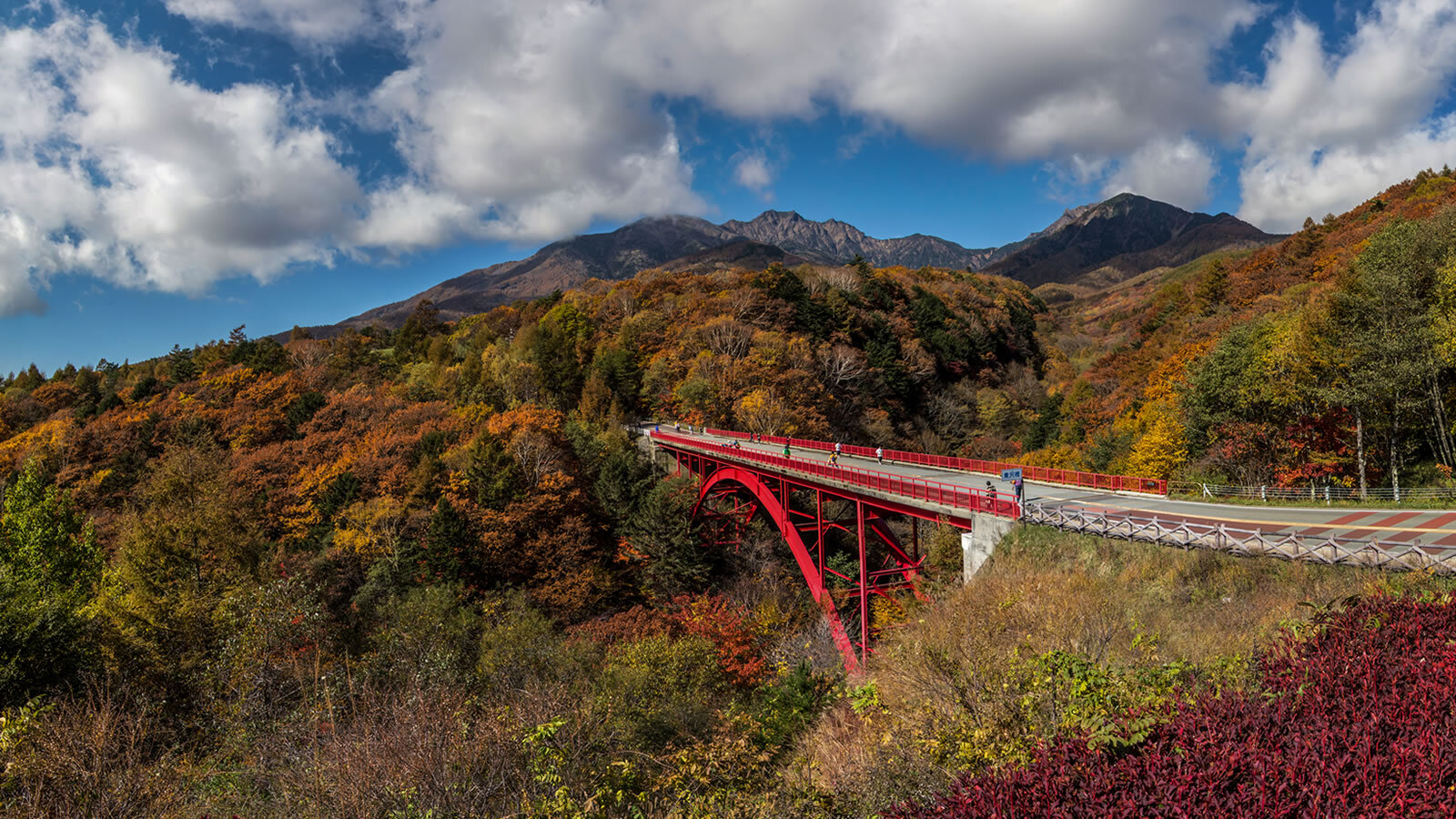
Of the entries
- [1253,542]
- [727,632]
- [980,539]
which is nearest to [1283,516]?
[1253,542]

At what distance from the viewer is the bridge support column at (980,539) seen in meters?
15.5

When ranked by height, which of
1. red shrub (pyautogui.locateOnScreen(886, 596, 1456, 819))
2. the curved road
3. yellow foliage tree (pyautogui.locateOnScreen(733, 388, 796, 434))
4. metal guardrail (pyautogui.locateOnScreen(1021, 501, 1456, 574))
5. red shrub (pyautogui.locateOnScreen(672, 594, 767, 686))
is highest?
yellow foliage tree (pyautogui.locateOnScreen(733, 388, 796, 434))

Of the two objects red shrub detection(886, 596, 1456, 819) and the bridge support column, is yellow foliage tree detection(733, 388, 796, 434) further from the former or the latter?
red shrub detection(886, 596, 1456, 819)

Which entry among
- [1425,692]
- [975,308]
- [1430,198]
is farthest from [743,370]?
[975,308]

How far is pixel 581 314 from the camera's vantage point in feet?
198

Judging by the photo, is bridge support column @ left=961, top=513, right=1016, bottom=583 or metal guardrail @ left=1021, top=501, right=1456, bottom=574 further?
bridge support column @ left=961, top=513, right=1016, bottom=583

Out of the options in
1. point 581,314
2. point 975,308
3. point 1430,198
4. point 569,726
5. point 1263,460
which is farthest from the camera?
point 975,308

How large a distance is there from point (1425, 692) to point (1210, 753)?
2.09 meters

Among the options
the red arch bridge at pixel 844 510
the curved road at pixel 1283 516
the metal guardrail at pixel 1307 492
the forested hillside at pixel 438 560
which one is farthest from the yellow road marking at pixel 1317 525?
the forested hillside at pixel 438 560

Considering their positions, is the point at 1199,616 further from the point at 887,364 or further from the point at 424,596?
the point at 887,364

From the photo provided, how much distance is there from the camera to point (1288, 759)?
433cm

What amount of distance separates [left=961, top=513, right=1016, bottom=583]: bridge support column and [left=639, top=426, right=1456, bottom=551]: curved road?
274 centimetres

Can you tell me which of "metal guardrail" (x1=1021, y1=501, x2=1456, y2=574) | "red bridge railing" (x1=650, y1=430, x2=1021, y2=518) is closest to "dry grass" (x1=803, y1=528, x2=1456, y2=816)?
"metal guardrail" (x1=1021, y1=501, x2=1456, y2=574)

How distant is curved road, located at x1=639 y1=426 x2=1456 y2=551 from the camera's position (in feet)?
39.5
